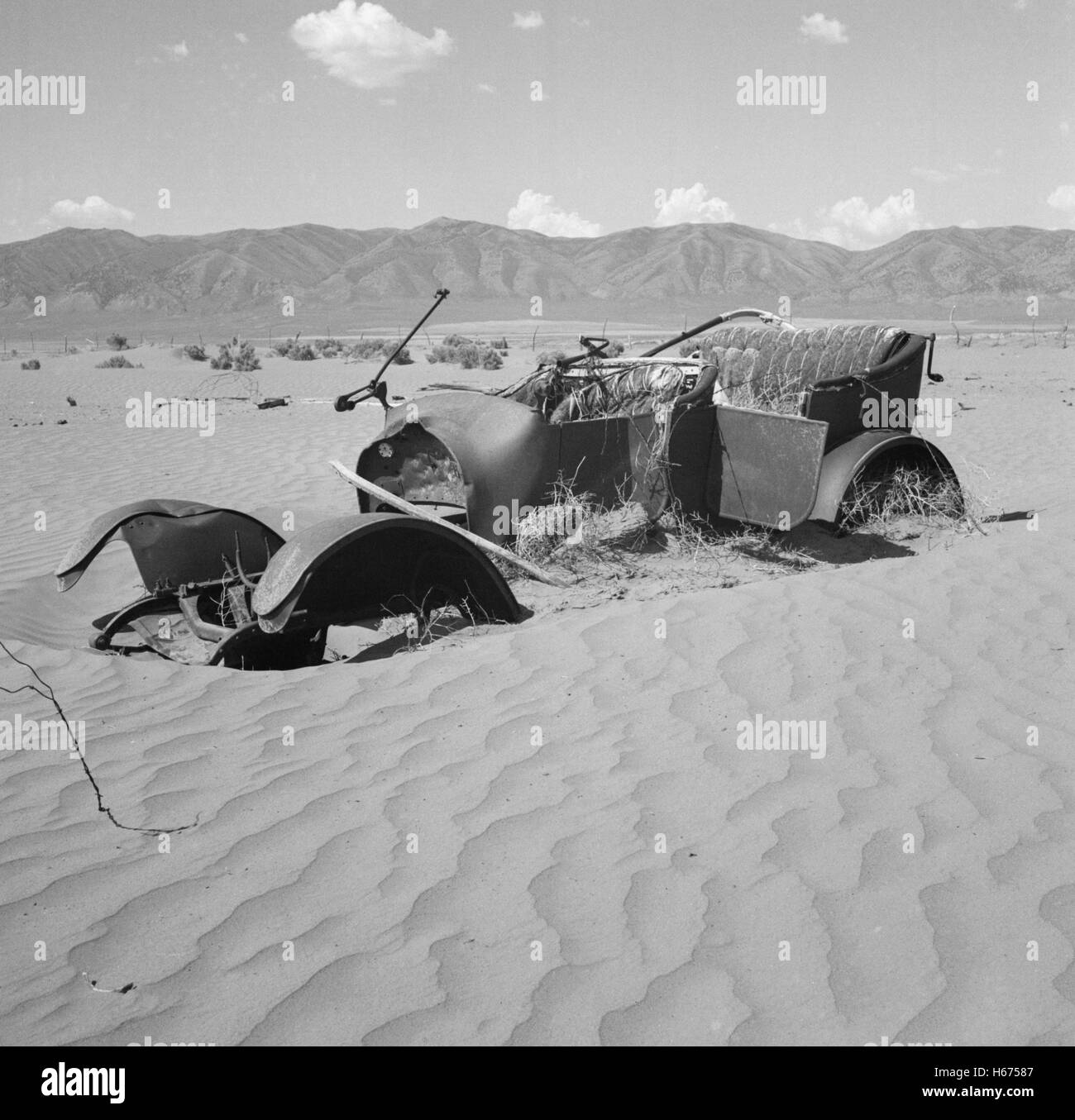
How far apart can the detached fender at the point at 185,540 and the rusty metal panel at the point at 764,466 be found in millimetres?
2766

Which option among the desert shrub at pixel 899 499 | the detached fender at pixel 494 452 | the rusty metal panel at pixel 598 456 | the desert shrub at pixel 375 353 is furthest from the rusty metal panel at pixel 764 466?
the desert shrub at pixel 375 353

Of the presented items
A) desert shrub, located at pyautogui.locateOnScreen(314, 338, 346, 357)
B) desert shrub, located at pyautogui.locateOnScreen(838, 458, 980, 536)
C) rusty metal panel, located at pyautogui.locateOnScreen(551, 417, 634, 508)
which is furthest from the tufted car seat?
desert shrub, located at pyautogui.locateOnScreen(314, 338, 346, 357)

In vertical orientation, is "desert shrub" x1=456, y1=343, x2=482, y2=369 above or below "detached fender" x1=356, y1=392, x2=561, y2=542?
above

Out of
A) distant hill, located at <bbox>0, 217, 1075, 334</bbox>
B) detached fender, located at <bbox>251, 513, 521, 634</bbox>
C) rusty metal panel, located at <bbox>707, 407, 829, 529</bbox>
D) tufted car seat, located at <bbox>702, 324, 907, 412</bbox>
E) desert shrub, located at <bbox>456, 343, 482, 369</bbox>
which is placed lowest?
detached fender, located at <bbox>251, 513, 521, 634</bbox>

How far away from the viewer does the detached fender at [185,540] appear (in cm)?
529

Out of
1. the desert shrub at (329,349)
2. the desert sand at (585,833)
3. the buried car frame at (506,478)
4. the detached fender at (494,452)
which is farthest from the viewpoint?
the desert shrub at (329,349)

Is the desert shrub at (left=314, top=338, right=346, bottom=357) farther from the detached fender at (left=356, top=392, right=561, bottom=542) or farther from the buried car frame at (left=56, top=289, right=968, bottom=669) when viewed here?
the detached fender at (left=356, top=392, right=561, bottom=542)

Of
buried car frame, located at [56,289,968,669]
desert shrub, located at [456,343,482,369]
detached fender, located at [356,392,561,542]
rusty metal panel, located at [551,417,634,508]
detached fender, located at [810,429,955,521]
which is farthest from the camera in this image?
desert shrub, located at [456,343,482,369]

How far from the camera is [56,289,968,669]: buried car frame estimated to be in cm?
A: 459

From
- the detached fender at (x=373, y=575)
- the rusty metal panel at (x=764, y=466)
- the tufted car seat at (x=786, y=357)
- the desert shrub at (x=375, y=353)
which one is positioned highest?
the desert shrub at (x=375, y=353)

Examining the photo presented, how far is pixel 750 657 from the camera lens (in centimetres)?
421

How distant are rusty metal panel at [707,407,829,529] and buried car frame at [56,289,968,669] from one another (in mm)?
11

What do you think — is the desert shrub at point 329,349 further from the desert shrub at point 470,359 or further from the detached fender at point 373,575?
the detached fender at point 373,575
